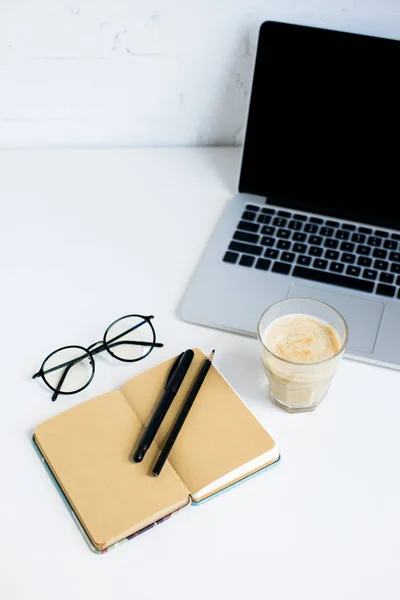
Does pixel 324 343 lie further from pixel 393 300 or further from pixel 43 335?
pixel 43 335

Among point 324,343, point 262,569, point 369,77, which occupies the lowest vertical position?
point 262,569

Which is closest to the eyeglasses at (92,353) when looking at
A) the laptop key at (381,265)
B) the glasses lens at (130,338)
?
the glasses lens at (130,338)

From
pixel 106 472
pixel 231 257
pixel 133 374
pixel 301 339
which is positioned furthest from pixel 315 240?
pixel 106 472

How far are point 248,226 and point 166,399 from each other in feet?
1.08

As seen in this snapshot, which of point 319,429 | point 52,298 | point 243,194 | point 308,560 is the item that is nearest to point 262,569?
point 308,560

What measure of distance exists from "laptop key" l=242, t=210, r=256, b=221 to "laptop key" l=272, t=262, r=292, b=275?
0.10 meters

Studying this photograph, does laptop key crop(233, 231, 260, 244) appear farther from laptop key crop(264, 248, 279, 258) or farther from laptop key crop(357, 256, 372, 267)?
laptop key crop(357, 256, 372, 267)

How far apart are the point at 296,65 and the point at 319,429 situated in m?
0.49

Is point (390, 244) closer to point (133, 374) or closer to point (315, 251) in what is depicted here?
point (315, 251)

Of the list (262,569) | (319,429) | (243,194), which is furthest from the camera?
(243,194)

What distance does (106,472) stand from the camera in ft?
2.18

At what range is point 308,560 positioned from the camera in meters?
0.63

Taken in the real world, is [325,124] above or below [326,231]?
above

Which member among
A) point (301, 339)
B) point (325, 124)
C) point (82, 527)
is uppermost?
point (325, 124)
